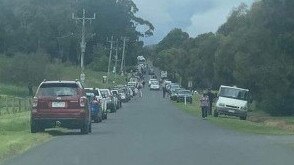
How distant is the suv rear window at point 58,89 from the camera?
27.4 metres

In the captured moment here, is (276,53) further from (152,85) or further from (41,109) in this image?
(152,85)

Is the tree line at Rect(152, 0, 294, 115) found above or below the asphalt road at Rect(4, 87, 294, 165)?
above

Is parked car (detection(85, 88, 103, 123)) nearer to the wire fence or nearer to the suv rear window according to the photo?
the wire fence

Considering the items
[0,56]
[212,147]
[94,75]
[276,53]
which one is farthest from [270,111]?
[94,75]

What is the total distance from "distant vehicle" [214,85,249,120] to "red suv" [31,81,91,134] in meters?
25.6

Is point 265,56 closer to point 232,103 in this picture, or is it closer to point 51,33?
point 232,103

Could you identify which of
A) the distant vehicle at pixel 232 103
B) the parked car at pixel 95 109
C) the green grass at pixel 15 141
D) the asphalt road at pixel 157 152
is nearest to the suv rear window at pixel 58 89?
the green grass at pixel 15 141

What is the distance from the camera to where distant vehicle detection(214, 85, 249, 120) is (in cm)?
5191

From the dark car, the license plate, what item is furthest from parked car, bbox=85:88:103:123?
the license plate

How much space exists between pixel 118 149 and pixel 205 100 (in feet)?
89.9

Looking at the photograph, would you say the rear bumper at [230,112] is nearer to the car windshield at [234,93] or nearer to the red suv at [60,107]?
the car windshield at [234,93]

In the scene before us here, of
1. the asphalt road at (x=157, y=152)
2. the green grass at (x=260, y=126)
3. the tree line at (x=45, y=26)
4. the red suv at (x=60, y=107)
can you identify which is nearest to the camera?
the asphalt road at (x=157, y=152)

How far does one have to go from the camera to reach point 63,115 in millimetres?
27219

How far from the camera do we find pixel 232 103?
172 ft
